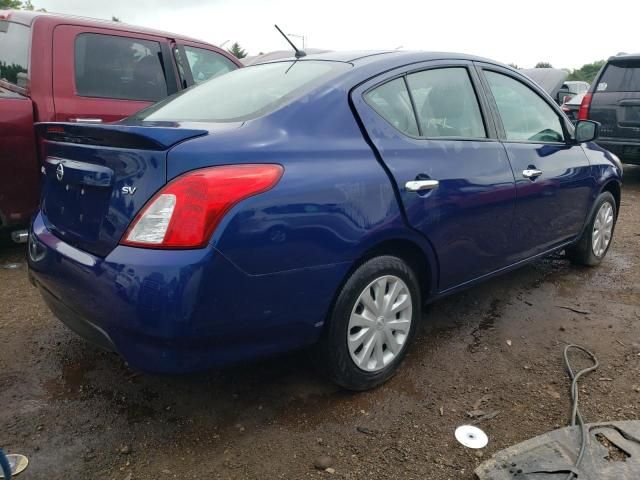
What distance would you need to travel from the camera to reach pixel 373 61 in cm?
263

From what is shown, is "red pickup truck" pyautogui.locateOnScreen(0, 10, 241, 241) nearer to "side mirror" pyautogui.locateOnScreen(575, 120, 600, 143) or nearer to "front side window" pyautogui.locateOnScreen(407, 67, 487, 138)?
"front side window" pyautogui.locateOnScreen(407, 67, 487, 138)

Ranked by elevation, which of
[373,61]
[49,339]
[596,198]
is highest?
[373,61]

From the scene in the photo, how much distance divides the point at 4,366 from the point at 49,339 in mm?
320

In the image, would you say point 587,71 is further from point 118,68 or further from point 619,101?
point 118,68

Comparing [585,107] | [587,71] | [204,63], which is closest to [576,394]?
[204,63]

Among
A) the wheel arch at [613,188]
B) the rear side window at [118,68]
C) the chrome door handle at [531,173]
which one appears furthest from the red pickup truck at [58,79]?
the wheel arch at [613,188]

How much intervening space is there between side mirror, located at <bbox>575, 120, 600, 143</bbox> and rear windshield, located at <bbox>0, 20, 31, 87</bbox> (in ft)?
13.2

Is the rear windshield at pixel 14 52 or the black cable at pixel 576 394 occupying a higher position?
the rear windshield at pixel 14 52

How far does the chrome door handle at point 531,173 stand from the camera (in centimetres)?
320

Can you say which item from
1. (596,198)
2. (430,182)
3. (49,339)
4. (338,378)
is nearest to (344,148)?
(430,182)

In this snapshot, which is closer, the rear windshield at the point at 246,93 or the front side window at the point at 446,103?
the rear windshield at the point at 246,93

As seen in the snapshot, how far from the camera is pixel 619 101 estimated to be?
7355 millimetres

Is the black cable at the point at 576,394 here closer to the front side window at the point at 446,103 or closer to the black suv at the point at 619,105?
the front side window at the point at 446,103

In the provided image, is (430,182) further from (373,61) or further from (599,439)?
(599,439)
